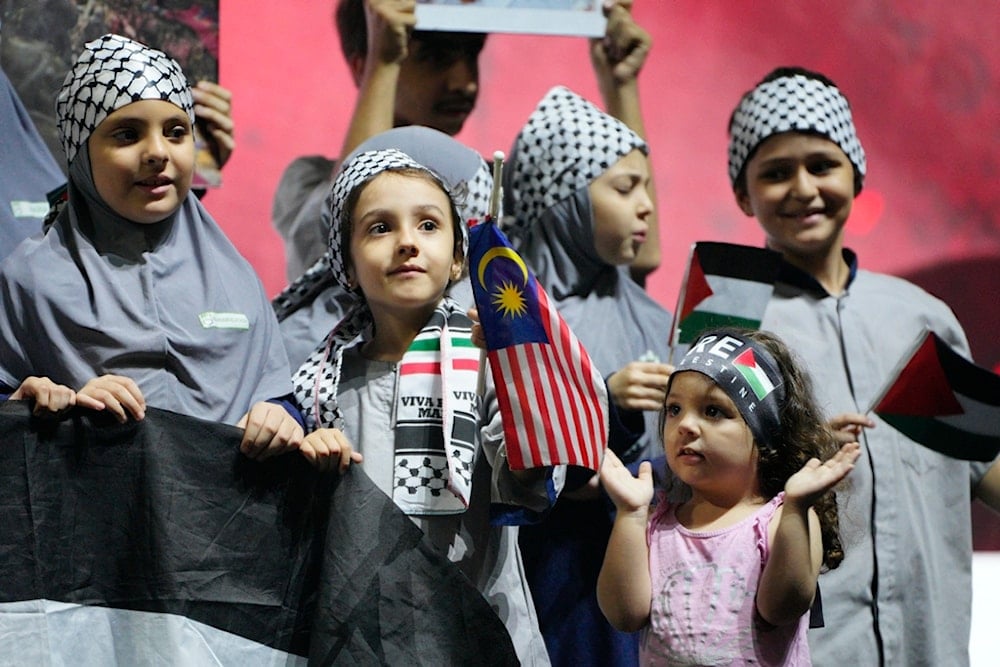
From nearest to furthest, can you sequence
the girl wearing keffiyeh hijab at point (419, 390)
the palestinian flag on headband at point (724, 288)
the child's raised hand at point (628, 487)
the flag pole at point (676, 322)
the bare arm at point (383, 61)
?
the child's raised hand at point (628, 487) < the girl wearing keffiyeh hijab at point (419, 390) < the flag pole at point (676, 322) < the palestinian flag on headband at point (724, 288) < the bare arm at point (383, 61)

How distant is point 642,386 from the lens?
3115mm

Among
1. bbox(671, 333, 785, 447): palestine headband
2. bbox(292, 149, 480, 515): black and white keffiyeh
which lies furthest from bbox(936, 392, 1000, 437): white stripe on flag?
bbox(292, 149, 480, 515): black and white keffiyeh

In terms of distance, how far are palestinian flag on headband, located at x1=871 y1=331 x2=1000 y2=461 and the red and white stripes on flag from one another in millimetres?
636

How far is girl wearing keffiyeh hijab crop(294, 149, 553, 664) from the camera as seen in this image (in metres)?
2.81

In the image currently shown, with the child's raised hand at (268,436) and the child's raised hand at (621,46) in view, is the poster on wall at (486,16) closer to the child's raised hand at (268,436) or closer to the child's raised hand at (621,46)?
the child's raised hand at (621,46)

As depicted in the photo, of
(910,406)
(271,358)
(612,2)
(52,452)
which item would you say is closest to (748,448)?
(910,406)

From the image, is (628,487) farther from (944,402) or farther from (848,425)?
(944,402)

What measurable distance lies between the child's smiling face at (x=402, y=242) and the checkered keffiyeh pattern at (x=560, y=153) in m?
0.59

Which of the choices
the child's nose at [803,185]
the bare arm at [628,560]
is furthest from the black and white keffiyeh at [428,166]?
the bare arm at [628,560]

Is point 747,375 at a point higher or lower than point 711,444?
higher

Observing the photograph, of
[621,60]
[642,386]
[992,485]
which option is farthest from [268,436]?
[621,60]

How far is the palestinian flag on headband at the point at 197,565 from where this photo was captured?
2492mm

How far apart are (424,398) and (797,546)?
29.9 inches

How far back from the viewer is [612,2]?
418 centimetres
